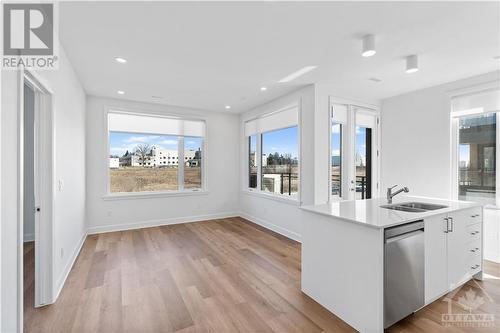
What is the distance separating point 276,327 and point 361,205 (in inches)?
60.3

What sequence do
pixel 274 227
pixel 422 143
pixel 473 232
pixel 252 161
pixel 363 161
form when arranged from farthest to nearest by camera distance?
pixel 252 161, pixel 274 227, pixel 363 161, pixel 422 143, pixel 473 232

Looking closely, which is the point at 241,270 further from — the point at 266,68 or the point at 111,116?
the point at 111,116

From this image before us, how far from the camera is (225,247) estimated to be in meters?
3.88

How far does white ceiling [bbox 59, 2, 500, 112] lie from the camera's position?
196cm

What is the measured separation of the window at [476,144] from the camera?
134 inches

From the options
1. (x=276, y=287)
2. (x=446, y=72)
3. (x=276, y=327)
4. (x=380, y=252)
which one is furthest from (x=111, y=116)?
(x=446, y=72)

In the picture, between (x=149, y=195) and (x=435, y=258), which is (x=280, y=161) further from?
(x=435, y=258)

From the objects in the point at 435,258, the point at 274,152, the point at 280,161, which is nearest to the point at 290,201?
the point at 280,161

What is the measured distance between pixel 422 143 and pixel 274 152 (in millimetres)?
2755

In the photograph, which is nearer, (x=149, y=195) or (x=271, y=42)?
(x=271, y=42)

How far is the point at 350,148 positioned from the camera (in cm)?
442

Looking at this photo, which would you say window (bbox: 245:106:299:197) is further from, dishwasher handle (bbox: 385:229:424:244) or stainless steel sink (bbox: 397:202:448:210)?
dishwasher handle (bbox: 385:229:424:244)

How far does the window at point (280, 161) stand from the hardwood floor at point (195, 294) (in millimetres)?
1363

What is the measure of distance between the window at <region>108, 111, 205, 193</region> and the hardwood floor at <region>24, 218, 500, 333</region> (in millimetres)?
1566
